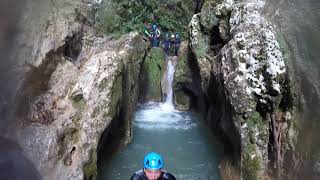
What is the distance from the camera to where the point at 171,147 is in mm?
16938

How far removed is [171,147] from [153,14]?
12002mm

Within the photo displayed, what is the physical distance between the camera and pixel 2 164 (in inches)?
303

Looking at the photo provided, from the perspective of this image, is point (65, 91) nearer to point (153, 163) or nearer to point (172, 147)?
point (172, 147)

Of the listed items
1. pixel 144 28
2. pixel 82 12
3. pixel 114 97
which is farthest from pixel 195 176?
pixel 144 28

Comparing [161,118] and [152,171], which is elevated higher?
[152,171]

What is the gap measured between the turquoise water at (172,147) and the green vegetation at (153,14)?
5039 mm

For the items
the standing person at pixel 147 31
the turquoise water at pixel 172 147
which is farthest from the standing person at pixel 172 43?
the turquoise water at pixel 172 147

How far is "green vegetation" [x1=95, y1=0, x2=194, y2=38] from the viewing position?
74.5ft

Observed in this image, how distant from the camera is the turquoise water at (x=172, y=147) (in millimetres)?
14805

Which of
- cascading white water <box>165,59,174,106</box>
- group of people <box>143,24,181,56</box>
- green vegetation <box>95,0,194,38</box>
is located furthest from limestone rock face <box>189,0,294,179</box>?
group of people <box>143,24,181,56</box>

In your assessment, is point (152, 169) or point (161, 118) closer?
point (152, 169)

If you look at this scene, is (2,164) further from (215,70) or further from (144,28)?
(144,28)

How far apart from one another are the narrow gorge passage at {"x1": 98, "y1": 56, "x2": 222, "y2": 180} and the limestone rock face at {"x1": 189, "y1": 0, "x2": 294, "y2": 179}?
1.42m

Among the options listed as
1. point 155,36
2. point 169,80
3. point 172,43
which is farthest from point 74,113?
point 172,43
